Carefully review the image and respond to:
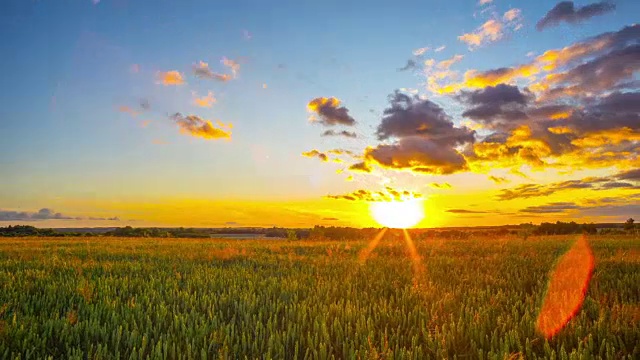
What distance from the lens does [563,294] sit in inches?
243

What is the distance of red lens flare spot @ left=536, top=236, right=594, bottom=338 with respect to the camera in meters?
4.67

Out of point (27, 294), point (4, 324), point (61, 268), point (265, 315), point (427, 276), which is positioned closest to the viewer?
point (4, 324)

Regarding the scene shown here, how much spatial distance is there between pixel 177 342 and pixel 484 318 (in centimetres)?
331

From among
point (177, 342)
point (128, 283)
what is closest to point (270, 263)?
point (128, 283)

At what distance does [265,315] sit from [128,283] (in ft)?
11.9

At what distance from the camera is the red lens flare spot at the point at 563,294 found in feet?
15.3

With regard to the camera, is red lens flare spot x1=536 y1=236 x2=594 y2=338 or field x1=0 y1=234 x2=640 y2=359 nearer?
field x1=0 y1=234 x2=640 y2=359

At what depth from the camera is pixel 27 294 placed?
6.38 metres

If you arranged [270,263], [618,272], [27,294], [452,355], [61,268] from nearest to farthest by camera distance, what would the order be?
1. [452,355]
2. [27,294]
3. [618,272]
4. [61,268]
5. [270,263]

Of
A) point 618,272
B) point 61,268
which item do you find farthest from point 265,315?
point 618,272

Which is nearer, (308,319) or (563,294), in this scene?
(308,319)

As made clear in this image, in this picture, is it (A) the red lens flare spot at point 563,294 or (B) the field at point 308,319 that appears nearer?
(B) the field at point 308,319

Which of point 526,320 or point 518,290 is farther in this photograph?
point 518,290

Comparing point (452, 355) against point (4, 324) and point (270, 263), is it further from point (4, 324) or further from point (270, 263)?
point (270, 263)
